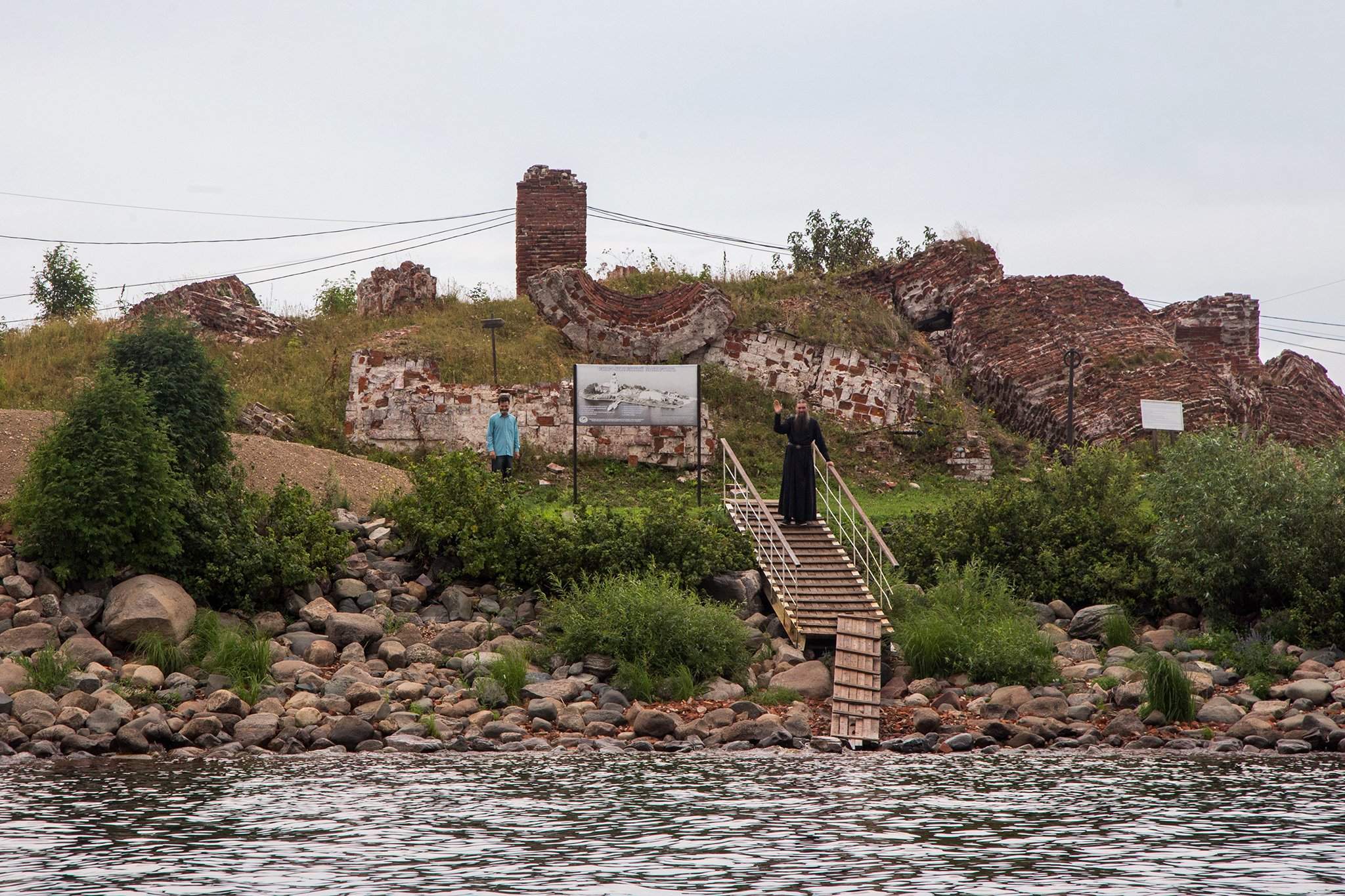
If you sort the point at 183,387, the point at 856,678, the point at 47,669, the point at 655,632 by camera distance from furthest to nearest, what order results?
the point at 183,387 < the point at 655,632 < the point at 856,678 < the point at 47,669

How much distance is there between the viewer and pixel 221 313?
36438mm

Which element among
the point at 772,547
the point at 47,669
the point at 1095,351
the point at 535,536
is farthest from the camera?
the point at 1095,351

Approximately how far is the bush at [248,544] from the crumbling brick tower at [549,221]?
17.5 m

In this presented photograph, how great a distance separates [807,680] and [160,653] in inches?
319

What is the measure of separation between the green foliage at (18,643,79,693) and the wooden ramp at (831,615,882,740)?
907 centimetres

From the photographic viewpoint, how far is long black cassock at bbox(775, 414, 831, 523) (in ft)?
72.6

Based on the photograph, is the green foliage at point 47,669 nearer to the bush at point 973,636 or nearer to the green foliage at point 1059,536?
the bush at point 973,636

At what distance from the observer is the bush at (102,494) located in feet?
61.6

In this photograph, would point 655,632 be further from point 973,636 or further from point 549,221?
point 549,221

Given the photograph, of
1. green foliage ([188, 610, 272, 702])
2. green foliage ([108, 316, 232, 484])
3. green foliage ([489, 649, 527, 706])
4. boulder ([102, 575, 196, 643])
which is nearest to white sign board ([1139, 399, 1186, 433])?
green foliage ([489, 649, 527, 706])

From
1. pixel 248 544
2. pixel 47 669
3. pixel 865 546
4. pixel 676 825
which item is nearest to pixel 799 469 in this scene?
pixel 865 546

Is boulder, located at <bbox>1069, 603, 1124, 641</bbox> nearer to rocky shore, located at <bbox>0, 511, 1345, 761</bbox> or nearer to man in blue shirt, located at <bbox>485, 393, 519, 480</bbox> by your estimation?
rocky shore, located at <bbox>0, 511, 1345, 761</bbox>

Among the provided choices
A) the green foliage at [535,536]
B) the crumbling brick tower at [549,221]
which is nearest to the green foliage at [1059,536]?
the green foliage at [535,536]

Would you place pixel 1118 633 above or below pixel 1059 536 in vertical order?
below
